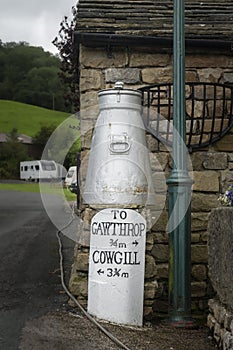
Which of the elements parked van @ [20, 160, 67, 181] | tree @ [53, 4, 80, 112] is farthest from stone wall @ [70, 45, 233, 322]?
parked van @ [20, 160, 67, 181]

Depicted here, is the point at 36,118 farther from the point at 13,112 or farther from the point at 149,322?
the point at 149,322

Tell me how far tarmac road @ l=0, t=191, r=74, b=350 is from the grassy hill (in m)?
78.5

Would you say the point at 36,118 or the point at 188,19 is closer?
the point at 188,19

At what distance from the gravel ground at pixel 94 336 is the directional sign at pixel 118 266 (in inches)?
6.7

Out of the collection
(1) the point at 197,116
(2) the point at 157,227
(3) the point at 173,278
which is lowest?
(3) the point at 173,278

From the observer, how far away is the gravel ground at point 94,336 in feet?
17.0

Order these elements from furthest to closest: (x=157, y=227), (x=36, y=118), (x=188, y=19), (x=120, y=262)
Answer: (x=36, y=118), (x=188, y=19), (x=157, y=227), (x=120, y=262)

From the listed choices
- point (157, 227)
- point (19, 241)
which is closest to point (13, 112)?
point (19, 241)

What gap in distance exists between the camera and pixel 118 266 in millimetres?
5879

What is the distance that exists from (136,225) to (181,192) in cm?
57

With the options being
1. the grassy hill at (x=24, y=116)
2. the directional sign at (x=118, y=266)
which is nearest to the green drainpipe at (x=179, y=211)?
the directional sign at (x=118, y=266)

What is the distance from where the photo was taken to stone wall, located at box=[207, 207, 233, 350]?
16.4 ft

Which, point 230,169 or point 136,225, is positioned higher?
point 230,169

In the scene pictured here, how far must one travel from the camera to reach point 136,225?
19.5ft
